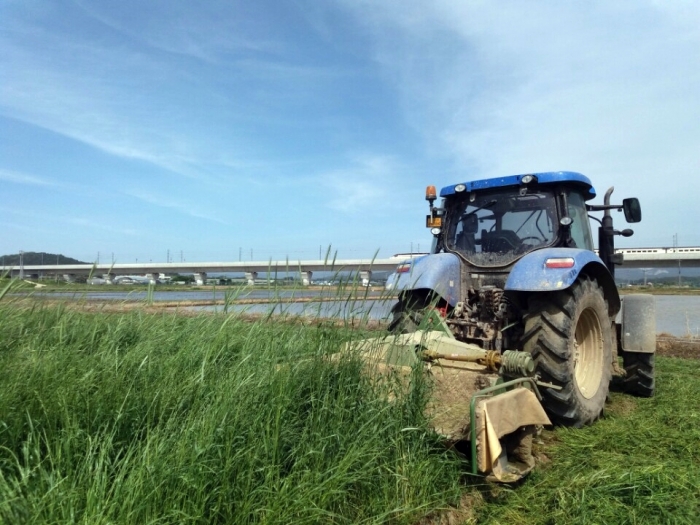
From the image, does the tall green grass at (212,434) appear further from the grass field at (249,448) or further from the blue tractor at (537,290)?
the blue tractor at (537,290)

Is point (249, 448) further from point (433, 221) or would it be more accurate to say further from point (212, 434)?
point (433, 221)

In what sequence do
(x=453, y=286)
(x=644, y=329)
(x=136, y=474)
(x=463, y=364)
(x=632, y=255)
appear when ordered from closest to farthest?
(x=136, y=474)
(x=463, y=364)
(x=453, y=286)
(x=644, y=329)
(x=632, y=255)

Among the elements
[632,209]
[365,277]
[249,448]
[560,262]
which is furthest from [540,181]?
[249,448]

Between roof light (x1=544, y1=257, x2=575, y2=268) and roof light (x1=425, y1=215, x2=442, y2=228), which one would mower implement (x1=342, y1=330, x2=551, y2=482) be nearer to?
roof light (x1=544, y1=257, x2=575, y2=268)

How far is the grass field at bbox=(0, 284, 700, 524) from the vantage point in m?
2.08

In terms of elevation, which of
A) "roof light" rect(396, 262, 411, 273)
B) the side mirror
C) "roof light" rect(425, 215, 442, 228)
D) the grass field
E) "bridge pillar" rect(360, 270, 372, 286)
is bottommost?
the grass field

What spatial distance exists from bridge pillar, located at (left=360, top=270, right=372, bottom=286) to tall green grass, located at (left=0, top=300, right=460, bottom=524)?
350 mm

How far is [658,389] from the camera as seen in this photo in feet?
19.4

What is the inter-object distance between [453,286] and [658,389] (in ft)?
9.79

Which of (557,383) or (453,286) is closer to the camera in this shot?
(557,383)

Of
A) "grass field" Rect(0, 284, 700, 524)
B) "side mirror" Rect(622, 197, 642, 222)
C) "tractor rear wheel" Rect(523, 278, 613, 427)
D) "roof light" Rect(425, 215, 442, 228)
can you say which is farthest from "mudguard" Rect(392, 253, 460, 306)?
"side mirror" Rect(622, 197, 642, 222)

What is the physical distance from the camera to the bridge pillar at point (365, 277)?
11.4ft

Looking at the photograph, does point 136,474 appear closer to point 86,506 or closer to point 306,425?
point 86,506

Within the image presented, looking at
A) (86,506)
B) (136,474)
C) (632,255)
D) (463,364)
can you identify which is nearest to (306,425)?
(136,474)
